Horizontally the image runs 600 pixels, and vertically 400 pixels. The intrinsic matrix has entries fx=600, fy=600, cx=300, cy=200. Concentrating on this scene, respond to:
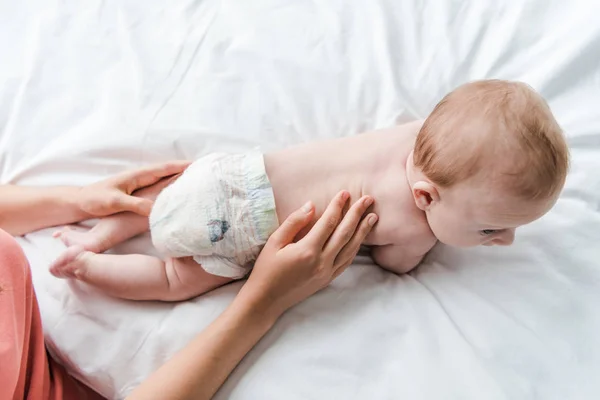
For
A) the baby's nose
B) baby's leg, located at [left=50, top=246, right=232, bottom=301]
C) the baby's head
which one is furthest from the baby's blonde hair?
baby's leg, located at [left=50, top=246, right=232, bottom=301]

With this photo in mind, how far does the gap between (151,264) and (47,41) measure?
22.0 inches

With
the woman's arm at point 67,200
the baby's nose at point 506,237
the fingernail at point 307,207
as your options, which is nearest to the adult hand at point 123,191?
the woman's arm at point 67,200

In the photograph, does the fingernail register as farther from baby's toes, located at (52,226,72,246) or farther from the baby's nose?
baby's toes, located at (52,226,72,246)

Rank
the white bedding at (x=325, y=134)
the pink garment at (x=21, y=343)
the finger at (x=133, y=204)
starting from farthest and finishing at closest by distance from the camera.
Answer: the finger at (x=133, y=204) < the white bedding at (x=325, y=134) < the pink garment at (x=21, y=343)

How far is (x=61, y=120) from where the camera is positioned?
3.79 ft

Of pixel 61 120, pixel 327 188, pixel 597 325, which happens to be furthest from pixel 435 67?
pixel 61 120

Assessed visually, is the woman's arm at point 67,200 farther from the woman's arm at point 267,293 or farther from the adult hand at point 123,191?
the woman's arm at point 267,293

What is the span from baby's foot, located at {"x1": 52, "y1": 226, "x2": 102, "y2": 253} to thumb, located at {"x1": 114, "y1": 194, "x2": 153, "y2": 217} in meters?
0.07

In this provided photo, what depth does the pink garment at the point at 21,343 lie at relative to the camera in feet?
2.60

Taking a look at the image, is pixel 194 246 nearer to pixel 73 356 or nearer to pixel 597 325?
pixel 73 356

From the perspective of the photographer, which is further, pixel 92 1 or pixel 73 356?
pixel 92 1

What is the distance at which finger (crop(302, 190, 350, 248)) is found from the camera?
94cm

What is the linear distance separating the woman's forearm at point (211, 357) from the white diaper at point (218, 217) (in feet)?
0.27

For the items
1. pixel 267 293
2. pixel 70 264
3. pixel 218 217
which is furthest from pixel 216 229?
pixel 70 264
